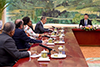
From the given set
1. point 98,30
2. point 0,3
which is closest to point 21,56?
point 98,30

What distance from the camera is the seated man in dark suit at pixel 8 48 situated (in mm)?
2746

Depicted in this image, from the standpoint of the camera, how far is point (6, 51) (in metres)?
2.80

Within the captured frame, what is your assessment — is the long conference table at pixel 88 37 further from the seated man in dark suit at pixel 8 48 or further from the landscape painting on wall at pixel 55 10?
the seated man in dark suit at pixel 8 48

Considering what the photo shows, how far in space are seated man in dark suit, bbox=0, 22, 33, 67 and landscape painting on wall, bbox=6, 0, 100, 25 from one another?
847cm

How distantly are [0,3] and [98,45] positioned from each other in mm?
5015

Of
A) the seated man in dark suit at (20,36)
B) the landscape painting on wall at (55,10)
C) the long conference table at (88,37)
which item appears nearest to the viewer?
the seated man in dark suit at (20,36)

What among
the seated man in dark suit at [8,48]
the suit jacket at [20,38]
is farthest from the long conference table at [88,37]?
the seated man in dark suit at [8,48]

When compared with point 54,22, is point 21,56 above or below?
above

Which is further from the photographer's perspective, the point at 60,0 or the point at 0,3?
the point at 60,0

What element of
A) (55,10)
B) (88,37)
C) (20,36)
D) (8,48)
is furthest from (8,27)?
(55,10)

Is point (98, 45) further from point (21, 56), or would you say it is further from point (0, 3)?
point (21, 56)

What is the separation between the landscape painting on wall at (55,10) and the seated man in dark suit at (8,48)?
847 centimetres

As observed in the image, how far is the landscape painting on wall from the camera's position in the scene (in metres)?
11.0

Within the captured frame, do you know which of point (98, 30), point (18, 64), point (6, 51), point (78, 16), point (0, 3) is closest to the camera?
point (18, 64)
